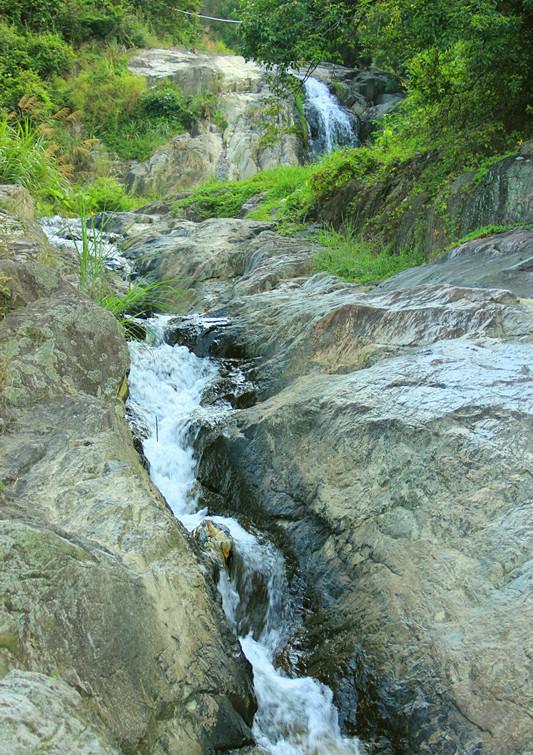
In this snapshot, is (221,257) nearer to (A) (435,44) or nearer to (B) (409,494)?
(A) (435,44)

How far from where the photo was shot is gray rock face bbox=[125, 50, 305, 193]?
1972cm

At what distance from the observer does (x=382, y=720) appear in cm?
278

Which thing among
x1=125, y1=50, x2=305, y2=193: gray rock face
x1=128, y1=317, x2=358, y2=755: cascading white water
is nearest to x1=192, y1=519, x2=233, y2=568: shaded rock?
x1=128, y1=317, x2=358, y2=755: cascading white water

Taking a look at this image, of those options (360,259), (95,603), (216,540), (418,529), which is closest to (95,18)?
(360,259)

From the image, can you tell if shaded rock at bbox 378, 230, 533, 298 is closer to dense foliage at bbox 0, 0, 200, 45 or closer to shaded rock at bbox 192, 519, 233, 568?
shaded rock at bbox 192, 519, 233, 568

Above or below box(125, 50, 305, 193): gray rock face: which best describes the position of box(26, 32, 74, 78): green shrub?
above

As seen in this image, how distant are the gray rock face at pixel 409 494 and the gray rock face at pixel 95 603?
0.70 meters

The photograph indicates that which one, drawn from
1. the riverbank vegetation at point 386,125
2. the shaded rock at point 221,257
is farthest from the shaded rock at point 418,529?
the shaded rock at point 221,257

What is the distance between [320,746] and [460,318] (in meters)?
2.94

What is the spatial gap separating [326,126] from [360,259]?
13.3 meters

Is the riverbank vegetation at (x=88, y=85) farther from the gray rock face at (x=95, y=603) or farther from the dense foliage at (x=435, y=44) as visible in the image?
the gray rock face at (x=95, y=603)

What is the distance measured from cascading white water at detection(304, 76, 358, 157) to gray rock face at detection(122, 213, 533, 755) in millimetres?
15466

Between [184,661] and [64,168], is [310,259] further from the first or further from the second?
[184,661]

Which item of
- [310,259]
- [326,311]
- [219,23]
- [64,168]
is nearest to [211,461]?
[326,311]
